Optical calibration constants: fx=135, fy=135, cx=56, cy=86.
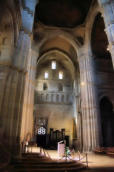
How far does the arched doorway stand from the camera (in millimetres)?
19734

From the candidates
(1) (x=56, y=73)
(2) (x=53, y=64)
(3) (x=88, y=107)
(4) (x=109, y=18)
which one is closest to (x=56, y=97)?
(1) (x=56, y=73)

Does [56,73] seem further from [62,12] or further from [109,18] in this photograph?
[109,18]

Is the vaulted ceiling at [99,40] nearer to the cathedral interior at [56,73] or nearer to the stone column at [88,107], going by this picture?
the cathedral interior at [56,73]

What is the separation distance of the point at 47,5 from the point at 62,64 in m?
12.3

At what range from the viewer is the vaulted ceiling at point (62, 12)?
19.2 meters

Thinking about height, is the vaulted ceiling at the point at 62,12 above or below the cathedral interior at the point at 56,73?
above

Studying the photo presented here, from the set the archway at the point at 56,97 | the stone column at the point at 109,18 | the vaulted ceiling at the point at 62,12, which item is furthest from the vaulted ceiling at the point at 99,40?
the stone column at the point at 109,18

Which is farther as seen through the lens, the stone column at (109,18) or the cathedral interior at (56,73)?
the stone column at (109,18)

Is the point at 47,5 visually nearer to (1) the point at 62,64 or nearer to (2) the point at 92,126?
Answer: (1) the point at 62,64

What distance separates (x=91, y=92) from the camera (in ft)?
55.5

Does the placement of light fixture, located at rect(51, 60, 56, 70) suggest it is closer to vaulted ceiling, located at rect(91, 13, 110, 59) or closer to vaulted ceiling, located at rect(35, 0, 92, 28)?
vaulted ceiling, located at rect(35, 0, 92, 28)

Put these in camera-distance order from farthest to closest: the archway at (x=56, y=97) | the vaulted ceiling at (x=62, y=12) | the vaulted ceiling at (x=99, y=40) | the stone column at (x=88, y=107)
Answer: the archway at (x=56, y=97) → the vaulted ceiling at (x=62, y=12) → the vaulted ceiling at (x=99, y=40) → the stone column at (x=88, y=107)

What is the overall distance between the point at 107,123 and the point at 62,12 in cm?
1813

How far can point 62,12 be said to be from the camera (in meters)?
20.2
